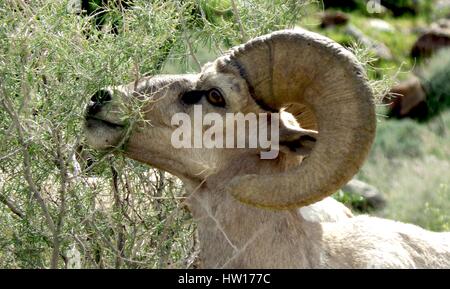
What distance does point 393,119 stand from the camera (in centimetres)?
2961

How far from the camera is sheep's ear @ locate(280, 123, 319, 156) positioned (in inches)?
333

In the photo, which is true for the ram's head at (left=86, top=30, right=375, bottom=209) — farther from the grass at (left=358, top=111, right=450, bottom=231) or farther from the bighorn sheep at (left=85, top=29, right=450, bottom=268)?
the grass at (left=358, top=111, right=450, bottom=231)

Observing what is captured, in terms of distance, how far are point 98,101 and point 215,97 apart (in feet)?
2.52

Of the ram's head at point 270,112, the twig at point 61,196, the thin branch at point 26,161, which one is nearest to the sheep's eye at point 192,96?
the ram's head at point 270,112

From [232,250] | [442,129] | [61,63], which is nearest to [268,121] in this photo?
[232,250]

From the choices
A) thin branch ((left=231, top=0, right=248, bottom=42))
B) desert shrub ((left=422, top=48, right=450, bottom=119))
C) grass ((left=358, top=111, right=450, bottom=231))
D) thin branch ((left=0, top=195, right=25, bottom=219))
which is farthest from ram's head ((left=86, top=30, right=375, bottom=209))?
desert shrub ((left=422, top=48, right=450, bottom=119))

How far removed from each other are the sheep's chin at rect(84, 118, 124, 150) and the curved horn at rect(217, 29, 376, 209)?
2.99 feet

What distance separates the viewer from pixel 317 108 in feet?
27.2

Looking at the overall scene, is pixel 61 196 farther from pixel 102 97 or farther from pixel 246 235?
pixel 246 235

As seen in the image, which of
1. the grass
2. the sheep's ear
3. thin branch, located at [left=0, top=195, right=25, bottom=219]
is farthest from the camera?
the grass

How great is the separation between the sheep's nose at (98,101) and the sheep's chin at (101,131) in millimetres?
59

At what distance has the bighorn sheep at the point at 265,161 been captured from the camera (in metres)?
8.12

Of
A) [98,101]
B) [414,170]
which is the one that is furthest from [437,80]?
[98,101]
